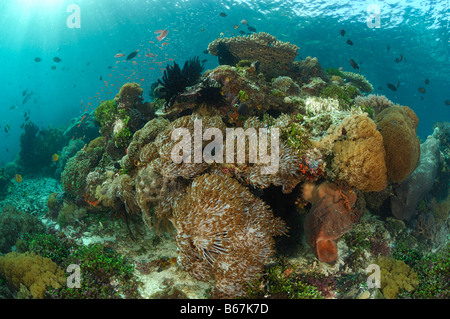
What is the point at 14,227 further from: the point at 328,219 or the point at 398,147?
the point at 398,147

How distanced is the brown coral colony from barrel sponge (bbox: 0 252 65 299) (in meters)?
1.86

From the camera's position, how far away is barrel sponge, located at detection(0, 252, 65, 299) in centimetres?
462

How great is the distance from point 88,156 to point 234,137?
6896 mm

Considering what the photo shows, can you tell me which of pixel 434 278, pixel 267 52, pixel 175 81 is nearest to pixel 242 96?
pixel 175 81

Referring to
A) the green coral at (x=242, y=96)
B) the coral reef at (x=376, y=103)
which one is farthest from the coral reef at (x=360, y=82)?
the green coral at (x=242, y=96)

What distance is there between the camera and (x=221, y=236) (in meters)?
4.00

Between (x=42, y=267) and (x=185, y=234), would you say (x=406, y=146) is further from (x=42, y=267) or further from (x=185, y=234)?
(x=42, y=267)

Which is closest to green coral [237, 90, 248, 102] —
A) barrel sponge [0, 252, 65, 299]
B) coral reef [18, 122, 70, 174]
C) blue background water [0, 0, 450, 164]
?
barrel sponge [0, 252, 65, 299]

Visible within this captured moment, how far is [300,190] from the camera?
5262 mm

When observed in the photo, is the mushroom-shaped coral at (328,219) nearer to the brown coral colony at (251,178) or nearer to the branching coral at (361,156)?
the brown coral colony at (251,178)

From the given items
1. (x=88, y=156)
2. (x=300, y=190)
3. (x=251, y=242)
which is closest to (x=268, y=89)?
(x=300, y=190)

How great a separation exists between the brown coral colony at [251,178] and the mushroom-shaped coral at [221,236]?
0.06 ft

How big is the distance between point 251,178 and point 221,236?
136 cm

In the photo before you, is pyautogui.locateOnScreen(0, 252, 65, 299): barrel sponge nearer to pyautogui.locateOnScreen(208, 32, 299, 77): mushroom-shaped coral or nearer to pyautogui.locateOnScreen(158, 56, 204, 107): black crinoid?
pyautogui.locateOnScreen(158, 56, 204, 107): black crinoid
